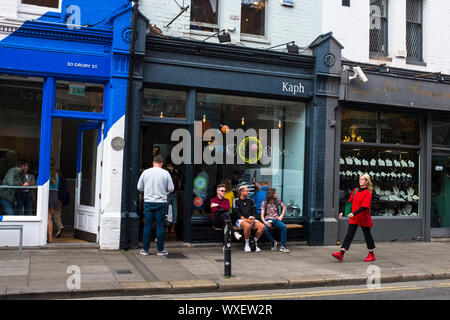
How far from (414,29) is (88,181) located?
34.0 ft

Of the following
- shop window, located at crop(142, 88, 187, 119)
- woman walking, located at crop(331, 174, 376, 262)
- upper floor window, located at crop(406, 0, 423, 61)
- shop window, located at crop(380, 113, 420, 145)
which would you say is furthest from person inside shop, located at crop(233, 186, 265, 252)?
upper floor window, located at crop(406, 0, 423, 61)

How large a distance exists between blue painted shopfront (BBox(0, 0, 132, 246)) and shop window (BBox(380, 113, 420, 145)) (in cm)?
758

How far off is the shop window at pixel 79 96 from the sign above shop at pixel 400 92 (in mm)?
6366

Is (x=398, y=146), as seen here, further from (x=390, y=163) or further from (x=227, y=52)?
(x=227, y=52)

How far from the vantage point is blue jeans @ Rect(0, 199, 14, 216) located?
1055 cm

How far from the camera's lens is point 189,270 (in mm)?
8977

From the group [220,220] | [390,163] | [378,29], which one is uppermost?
[378,29]

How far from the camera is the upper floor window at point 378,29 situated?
13.9 m

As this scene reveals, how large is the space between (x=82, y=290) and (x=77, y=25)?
6.18 m

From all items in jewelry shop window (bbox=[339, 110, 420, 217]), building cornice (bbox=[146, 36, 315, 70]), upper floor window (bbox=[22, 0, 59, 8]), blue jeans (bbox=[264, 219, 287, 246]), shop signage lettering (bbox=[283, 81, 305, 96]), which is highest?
upper floor window (bbox=[22, 0, 59, 8])

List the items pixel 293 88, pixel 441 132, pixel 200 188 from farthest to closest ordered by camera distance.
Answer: pixel 441 132 → pixel 293 88 → pixel 200 188

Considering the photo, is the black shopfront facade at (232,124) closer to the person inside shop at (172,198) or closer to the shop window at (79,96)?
the person inside shop at (172,198)

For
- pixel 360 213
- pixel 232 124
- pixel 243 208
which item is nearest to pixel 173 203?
pixel 243 208

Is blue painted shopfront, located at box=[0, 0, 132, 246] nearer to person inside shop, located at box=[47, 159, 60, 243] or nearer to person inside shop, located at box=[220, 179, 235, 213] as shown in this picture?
person inside shop, located at box=[47, 159, 60, 243]
